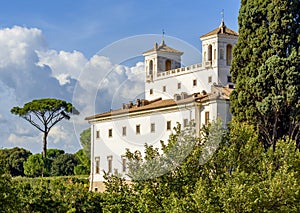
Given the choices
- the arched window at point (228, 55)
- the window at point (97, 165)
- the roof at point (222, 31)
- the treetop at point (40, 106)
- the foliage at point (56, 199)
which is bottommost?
the foliage at point (56, 199)

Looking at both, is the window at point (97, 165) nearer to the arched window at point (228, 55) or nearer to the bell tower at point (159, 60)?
the bell tower at point (159, 60)

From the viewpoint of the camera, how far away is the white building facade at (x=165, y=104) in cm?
3878

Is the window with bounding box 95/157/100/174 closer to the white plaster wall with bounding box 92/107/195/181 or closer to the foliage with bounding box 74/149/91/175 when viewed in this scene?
the white plaster wall with bounding box 92/107/195/181

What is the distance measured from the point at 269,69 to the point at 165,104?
42.0ft

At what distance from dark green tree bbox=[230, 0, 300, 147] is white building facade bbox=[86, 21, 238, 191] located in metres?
6.93

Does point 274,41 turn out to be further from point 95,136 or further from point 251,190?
point 95,136

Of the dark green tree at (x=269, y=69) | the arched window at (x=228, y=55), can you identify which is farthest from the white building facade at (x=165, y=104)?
the dark green tree at (x=269, y=69)

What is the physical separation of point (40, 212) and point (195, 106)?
50.5 feet

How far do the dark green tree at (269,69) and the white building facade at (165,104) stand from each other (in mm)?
6933

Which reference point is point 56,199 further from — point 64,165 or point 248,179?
point 64,165

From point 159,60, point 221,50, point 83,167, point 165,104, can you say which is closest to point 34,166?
point 83,167

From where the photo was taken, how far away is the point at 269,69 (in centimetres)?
2878

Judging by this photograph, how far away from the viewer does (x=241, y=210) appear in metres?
16.4

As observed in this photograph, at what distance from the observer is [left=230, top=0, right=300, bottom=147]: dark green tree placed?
2861 cm
